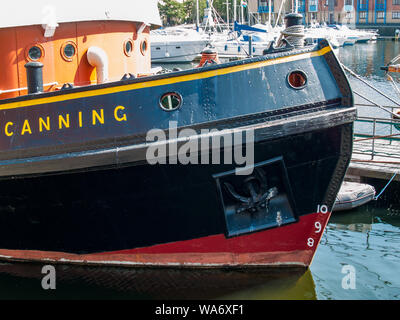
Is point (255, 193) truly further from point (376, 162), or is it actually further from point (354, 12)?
point (354, 12)

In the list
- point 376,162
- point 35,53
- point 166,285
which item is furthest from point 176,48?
point 166,285

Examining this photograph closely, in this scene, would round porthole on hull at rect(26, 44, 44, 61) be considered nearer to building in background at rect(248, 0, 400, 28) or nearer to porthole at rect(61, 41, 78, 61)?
porthole at rect(61, 41, 78, 61)

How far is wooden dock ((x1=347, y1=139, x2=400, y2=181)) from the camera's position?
1116 centimetres

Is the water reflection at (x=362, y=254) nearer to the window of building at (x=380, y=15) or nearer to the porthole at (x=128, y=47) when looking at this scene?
the porthole at (x=128, y=47)

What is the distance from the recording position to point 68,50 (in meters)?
7.39

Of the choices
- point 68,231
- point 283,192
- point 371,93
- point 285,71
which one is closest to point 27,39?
point 68,231

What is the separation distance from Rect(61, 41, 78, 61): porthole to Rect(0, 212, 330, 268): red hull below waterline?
258cm

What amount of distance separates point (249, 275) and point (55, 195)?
2.74 metres

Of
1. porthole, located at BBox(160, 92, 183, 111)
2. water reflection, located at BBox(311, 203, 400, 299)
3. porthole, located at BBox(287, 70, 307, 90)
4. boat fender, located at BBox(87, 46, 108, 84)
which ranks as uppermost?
boat fender, located at BBox(87, 46, 108, 84)

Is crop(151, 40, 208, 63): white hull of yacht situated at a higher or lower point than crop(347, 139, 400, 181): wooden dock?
higher

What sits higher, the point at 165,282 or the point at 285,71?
the point at 285,71

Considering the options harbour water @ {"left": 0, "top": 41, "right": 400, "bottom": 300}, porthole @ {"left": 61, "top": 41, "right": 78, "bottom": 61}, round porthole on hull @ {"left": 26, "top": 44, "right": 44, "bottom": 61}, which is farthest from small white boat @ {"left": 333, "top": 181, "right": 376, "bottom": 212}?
round porthole on hull @ {"left": 26, "top": 44, "right": 44, "bottom": 61}

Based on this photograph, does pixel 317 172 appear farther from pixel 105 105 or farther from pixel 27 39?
pixel 27 39

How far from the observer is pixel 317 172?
6984 millimetres
